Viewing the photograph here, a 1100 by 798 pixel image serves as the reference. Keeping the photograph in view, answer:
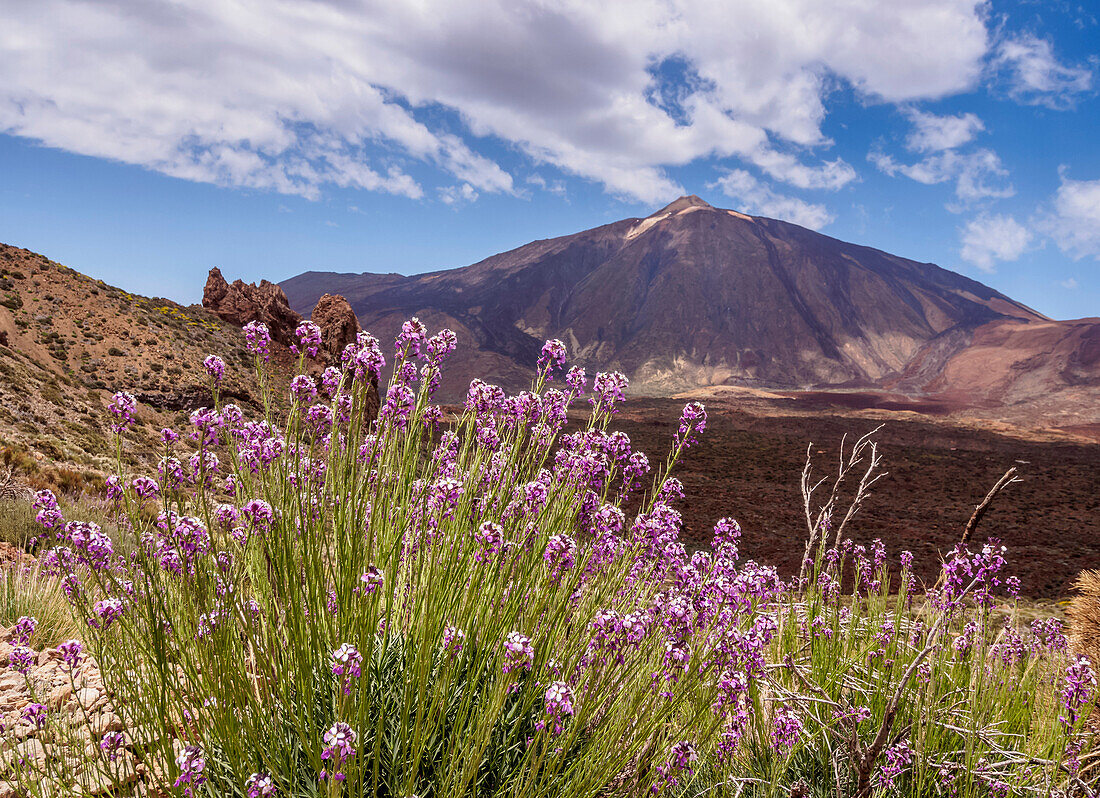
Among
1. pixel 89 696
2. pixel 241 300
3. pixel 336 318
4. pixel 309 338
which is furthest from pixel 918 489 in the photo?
pixel 241 300

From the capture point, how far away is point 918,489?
2447 centimetres

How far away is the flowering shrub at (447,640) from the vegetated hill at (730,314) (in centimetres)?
8685

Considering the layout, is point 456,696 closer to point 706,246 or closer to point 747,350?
point 747,350

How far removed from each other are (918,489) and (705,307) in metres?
125

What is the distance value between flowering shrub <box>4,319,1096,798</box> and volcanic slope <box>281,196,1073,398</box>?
3500 inches

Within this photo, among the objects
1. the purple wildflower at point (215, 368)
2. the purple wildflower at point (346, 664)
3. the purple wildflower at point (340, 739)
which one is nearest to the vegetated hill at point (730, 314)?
the purple wildflower at point (215, 368)

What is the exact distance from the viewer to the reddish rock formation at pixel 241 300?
29.8m

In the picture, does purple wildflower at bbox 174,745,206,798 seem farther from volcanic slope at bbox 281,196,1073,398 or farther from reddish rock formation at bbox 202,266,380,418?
volcanic slope at bbox 281,196,1073,398

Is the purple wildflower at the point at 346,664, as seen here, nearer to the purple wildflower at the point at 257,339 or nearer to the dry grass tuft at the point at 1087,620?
the purple wildflower at the point at 257,339

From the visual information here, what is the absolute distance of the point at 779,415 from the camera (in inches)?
2132

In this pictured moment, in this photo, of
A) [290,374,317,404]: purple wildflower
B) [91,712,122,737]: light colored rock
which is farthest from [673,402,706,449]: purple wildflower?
[91,712,122,737]: light colored rock

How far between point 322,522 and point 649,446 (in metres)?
30.0

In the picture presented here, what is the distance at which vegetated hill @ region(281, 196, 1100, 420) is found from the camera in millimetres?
101562

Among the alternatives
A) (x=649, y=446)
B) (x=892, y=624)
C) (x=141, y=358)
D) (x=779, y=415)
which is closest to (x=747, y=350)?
(x=779, y=415)
